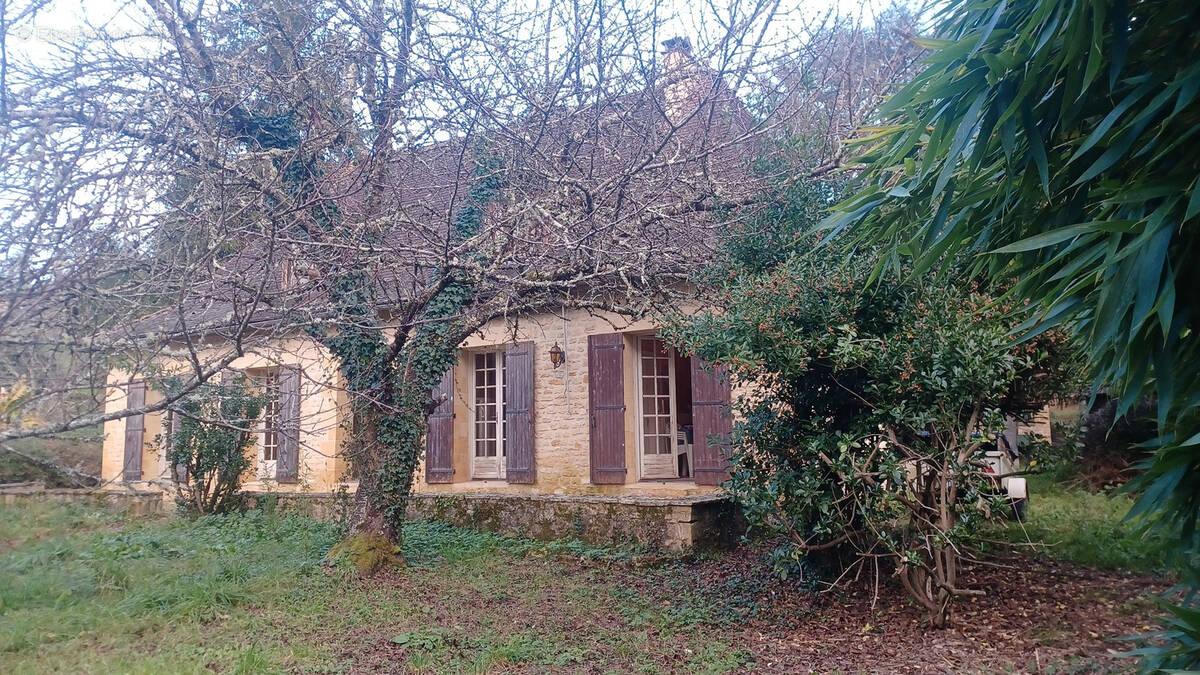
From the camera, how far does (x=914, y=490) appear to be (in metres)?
4.77

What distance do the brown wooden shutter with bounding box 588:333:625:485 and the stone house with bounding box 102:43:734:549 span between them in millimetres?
13

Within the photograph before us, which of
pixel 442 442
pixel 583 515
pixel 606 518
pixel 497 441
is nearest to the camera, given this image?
pixel 606 518

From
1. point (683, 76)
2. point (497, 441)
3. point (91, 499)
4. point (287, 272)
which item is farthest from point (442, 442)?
point (683, 76)

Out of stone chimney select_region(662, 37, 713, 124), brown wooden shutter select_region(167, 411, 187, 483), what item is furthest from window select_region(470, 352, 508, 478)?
stone chimney select_region(662, 37, 713, 124)

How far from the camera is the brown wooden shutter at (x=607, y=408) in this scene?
870cm

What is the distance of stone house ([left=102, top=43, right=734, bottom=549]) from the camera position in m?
7.64

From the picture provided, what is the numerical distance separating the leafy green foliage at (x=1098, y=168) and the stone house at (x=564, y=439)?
465cm

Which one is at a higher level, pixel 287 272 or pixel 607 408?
pixel 287 272

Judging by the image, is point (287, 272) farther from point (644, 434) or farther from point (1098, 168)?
point (1098, 168)

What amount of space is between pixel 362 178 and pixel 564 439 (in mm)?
4212

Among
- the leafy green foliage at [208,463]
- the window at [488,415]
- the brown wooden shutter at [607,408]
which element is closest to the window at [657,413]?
the brown wooden shutter at [607,408]

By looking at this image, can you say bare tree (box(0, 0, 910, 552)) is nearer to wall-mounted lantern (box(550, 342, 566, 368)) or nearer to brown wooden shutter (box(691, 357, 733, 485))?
brown wooden shutter (box(691, 357, 733, 485))

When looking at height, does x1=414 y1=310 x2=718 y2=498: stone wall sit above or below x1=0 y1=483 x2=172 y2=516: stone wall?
above

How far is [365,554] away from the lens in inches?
254
